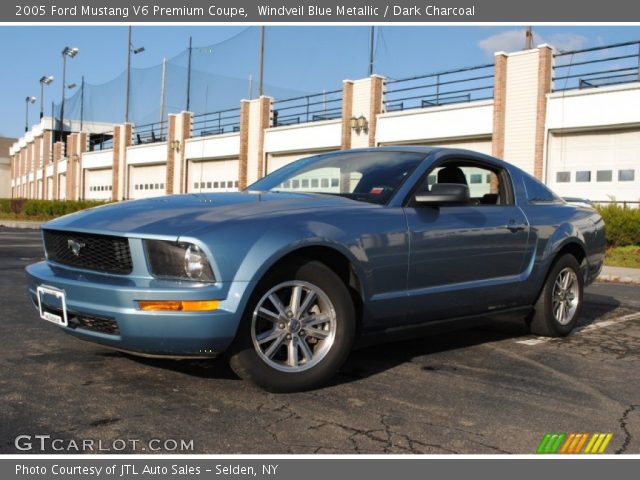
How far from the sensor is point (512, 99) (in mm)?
23109

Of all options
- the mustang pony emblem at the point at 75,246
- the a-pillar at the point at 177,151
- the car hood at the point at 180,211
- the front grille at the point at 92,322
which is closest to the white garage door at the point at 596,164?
the car hood at the point at 180,211

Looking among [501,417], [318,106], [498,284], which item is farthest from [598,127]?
[501,417]

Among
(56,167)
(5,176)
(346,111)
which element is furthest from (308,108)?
(5,176)

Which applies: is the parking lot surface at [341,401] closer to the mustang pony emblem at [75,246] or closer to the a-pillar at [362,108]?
the mustang pony emblem at [75,246]

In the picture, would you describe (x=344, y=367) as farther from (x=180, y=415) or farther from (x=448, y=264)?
(x=180, y=415)

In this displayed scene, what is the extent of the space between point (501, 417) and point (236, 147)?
32.2m

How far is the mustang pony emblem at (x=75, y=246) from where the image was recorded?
404 centimetres

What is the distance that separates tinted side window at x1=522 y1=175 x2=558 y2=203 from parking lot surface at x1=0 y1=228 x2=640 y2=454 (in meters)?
1.29

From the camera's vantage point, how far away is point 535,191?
6.05 m

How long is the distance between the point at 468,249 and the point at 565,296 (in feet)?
5.69

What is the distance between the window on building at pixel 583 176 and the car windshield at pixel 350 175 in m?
18.2

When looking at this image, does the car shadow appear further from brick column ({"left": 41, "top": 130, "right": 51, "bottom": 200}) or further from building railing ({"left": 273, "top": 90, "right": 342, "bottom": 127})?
brick column ({"left": 41, "top": 130, "right": 51, "bottom": 200})

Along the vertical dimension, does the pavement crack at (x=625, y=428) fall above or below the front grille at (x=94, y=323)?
below

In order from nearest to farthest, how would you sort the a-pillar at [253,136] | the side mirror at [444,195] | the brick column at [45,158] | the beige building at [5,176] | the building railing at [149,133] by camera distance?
the side mirror at [444,195]
the a-pillar at [253,136]
the building railing at [149,133]
the brick column at [45,158]
the beige building at [5,176]
